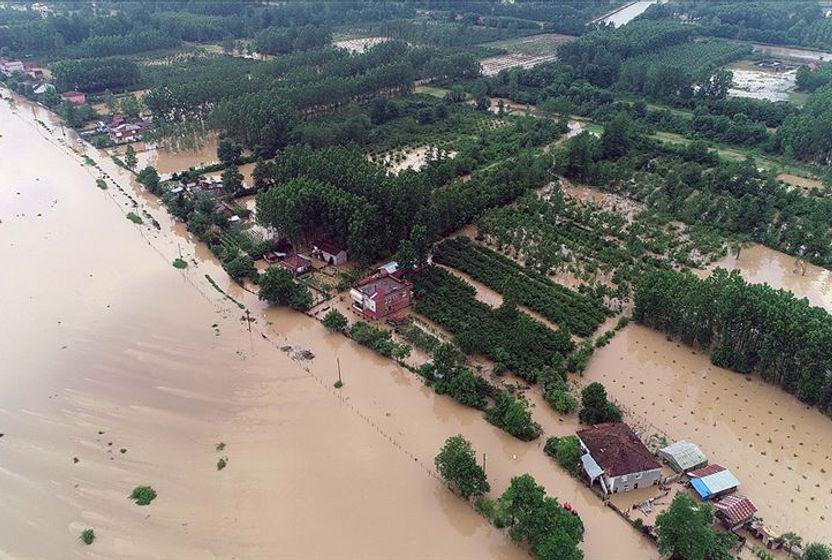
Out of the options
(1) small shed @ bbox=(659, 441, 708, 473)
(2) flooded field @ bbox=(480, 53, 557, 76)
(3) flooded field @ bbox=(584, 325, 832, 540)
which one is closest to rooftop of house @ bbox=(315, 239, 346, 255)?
(3) flooded field @ bbox=(584, 325, 832, 540)

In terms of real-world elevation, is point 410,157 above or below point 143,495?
above

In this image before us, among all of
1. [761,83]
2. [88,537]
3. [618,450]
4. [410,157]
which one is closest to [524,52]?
[761,83]

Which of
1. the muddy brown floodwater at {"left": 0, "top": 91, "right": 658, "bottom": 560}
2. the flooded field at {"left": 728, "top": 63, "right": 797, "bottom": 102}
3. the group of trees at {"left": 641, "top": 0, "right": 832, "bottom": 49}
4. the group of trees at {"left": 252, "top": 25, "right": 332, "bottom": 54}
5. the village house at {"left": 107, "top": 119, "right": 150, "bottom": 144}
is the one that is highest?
the group of trees at {"left": 641, "top": 0, "right": 832, "bottom": 49}

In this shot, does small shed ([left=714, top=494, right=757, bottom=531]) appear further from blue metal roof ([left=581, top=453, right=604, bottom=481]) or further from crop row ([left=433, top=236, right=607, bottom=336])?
crop row ([left=433, top=236, right=607, bottom=336])

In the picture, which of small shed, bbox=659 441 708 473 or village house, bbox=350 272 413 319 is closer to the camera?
small shed, bbox=659 441 708 473

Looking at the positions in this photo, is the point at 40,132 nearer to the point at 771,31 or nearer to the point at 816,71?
the point at 816,71

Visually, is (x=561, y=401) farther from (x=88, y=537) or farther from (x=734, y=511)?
(x=88, y=537)

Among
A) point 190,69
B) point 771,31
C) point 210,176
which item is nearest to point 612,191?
point 210,176
